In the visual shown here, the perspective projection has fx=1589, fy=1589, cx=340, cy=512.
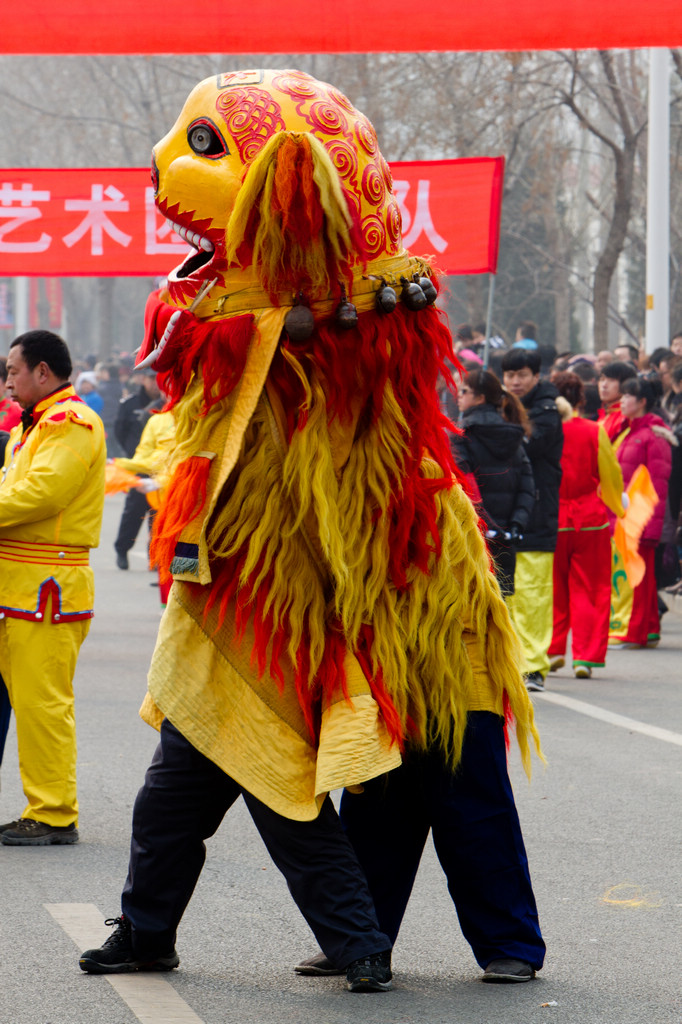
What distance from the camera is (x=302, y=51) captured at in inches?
294

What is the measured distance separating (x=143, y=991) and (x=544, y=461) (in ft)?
18.4

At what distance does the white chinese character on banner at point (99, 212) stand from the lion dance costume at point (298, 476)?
276 inches

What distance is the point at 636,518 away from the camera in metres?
10.6

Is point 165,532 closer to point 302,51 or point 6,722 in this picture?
point 6,722

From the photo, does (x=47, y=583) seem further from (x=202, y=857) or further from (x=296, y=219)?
(x=296, y=219)

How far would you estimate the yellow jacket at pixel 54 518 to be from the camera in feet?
18.0

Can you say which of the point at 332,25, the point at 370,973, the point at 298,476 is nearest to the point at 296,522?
the point at 298,476

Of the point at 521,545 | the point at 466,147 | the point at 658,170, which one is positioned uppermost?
the point at 466,147

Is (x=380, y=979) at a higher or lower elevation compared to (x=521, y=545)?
lower

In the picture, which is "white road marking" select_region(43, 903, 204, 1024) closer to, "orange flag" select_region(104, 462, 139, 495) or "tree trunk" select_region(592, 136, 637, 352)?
"orange flag" select_region(104, 462, 139, 495)

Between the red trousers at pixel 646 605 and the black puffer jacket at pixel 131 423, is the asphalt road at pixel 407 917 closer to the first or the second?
the red trousers at pixel 646 605

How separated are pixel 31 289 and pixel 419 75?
30103mm

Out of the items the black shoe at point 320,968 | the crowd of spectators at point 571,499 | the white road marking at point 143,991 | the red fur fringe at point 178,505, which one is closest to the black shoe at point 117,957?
the white road marking at point 143,991

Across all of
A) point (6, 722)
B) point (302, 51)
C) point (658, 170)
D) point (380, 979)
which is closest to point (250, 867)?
point (6, 722)
